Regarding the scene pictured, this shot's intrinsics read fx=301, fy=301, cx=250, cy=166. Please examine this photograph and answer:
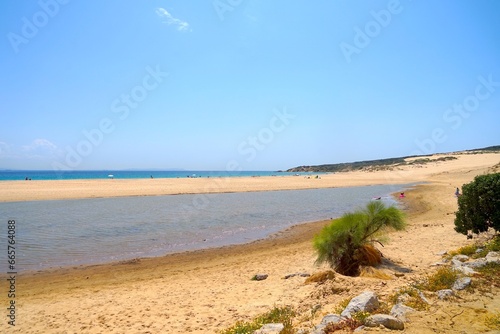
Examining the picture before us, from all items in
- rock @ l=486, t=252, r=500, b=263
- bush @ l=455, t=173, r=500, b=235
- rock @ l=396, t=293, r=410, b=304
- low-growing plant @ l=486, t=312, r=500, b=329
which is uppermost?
bush @ l=455, t=173, r=500, b=235

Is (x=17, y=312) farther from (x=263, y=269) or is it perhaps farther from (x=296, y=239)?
(x=296, y=239)

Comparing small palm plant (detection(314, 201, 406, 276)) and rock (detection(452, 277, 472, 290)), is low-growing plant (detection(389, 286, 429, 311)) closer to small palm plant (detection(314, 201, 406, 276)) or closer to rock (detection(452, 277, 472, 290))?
rock (detection(452, 277, 472, 290))

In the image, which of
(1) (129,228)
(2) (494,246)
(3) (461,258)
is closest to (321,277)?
(3) (461,258)

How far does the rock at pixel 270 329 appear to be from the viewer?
4.77 metres

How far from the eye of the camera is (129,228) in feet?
56.2

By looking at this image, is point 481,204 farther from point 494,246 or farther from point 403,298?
point 403,298

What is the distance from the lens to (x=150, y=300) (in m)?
7.43

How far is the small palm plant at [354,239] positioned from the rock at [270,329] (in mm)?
3952

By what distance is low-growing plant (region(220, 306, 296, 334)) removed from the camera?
491cm

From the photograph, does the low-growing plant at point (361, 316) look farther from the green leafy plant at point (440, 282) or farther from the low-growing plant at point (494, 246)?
the low-growing plant at point (494, 246)

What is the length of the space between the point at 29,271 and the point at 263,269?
810 cm

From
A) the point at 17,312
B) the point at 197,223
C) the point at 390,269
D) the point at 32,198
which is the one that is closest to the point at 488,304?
the point at 390,269

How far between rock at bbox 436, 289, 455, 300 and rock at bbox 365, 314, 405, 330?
1316 millimetres

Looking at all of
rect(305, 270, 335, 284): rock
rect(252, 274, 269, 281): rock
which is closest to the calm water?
rect(252, 274, 269, 281): rock
